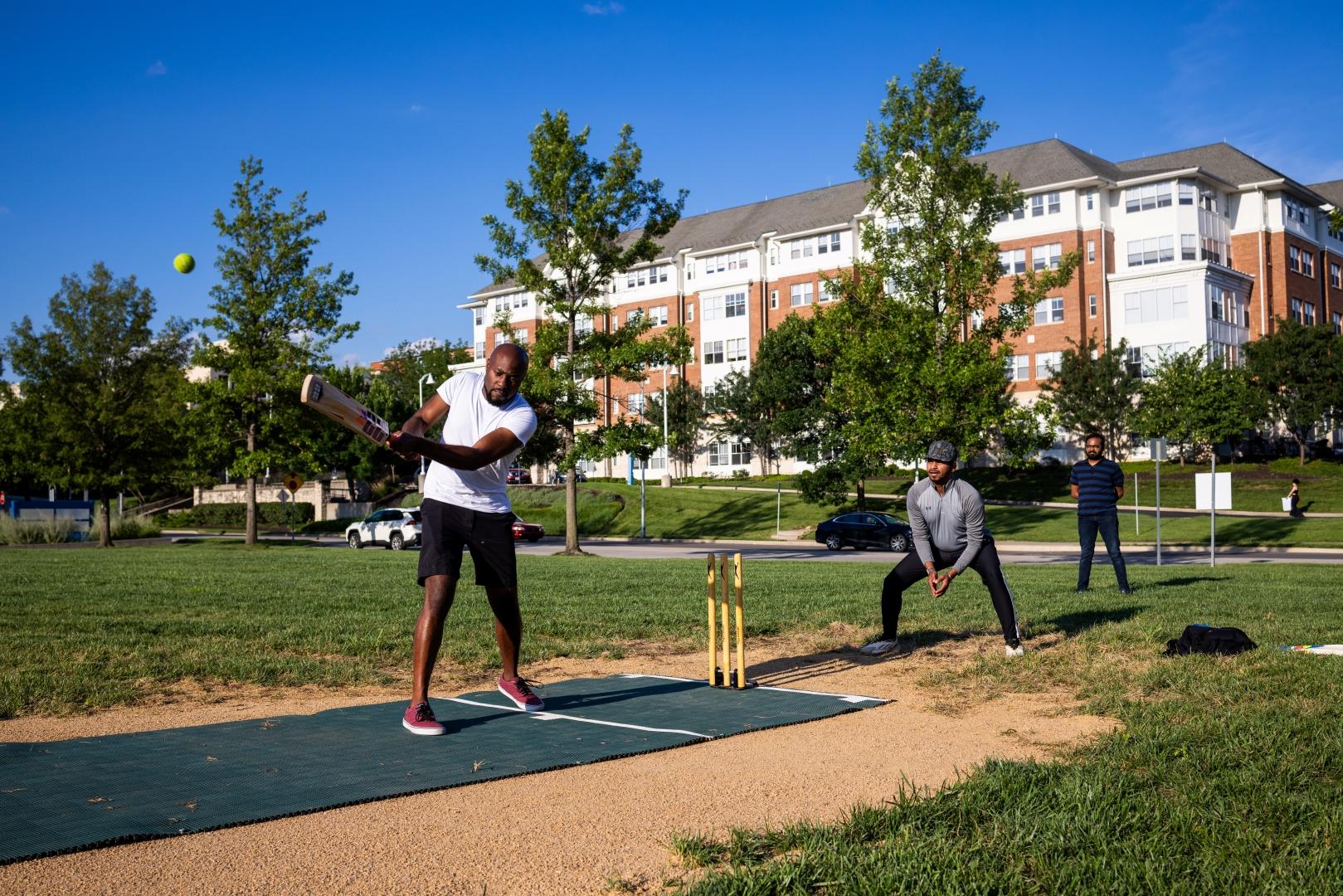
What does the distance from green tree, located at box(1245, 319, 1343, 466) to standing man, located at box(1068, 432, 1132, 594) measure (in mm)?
45984

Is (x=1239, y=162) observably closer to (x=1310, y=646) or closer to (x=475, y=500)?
(x=1310, y=646)

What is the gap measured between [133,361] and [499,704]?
1481 inches

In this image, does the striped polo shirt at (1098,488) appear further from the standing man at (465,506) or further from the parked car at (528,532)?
the parked car at (528,532)

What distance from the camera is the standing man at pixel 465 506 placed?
6.35 metres

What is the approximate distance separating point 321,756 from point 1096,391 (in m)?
55.4

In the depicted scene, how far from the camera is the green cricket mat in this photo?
454 centimetres

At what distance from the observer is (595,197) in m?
28.9

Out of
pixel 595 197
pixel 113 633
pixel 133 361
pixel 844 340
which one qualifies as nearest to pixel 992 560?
pixel 113 633

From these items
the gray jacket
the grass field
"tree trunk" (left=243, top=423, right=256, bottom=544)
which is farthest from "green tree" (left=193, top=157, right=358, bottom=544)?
the gray jacket

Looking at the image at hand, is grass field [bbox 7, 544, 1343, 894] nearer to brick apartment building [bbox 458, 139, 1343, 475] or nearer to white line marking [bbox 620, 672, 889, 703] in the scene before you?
white line marking [bbox 620, 672, 889, 703]

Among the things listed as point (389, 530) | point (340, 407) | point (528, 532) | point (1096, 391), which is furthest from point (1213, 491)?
point (1096, 391)

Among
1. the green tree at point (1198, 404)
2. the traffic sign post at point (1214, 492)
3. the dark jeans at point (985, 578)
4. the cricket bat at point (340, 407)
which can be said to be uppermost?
the green tree at point (1198, 404)

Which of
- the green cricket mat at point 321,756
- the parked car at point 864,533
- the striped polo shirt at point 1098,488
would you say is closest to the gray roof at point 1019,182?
the parked car at point 864,533

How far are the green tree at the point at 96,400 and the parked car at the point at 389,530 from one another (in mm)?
6678
